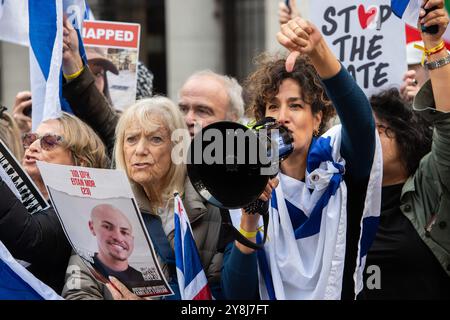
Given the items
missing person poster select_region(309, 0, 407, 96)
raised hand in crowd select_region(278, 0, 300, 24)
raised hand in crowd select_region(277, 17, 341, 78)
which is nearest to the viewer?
raised hand in crowd select_region(277, 17, 341, 78)

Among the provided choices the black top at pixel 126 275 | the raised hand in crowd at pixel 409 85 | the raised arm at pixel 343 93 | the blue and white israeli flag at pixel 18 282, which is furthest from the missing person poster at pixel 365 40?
the blue and white israeli flag at pixel 18 282

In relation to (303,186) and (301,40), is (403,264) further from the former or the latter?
(301,40)

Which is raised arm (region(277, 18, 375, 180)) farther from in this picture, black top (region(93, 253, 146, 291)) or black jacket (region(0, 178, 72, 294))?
black jacket (region(0, 178, 72, 294))

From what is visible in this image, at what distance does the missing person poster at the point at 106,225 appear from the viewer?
278 cm

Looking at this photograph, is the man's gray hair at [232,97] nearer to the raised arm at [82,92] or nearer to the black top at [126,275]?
the raised arm at [82,92]

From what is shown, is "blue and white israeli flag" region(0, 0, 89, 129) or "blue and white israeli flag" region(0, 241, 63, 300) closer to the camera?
"blue and white israeli flag" region(0, 241, 63, 300)

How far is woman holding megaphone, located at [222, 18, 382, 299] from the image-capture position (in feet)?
8.92

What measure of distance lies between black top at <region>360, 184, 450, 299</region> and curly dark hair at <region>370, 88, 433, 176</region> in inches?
8.4

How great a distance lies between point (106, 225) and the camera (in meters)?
2.86

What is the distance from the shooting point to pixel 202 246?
3.07 meters

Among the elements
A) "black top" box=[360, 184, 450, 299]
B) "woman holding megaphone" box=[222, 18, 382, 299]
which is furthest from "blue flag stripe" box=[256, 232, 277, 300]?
"black top" box=[360, 184, 450, 299]

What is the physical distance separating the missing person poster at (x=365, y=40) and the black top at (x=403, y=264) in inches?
32.1

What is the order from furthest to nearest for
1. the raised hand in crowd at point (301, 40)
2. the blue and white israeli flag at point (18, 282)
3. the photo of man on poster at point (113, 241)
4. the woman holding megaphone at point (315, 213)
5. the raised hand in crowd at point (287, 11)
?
the blue and white israeli flag at point (18, 282)
the photo of man on poster at point (113, 241)
the woman holding megaphone at point (315, 213)
the raised hand in crowd at point (287, 11)
the raised hand in crowd at point (301, 40)
